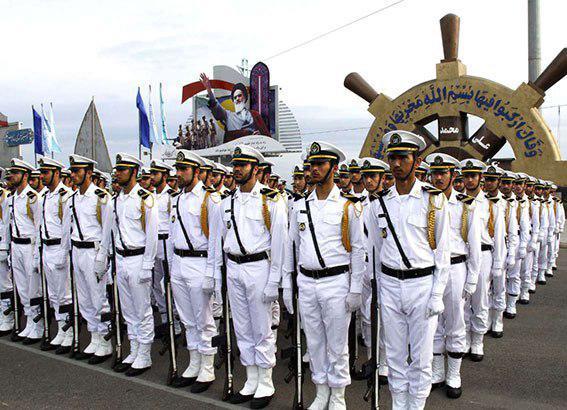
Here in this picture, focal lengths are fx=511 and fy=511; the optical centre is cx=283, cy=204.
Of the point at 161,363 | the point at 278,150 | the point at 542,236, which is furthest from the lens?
the point at 278,150

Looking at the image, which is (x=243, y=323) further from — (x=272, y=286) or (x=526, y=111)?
(x=526, y=111)

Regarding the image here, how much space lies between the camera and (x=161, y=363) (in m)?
6.36

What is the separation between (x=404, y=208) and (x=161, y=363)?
3.82 meters

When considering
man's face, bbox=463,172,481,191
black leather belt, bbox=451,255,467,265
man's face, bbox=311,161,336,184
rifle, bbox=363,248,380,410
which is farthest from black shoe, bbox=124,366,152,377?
man's face, bbox=463,172,481,191

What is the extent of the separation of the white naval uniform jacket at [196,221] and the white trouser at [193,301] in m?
0.15

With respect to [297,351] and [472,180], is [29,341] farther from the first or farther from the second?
[472,180]

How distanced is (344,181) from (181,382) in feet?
14.2

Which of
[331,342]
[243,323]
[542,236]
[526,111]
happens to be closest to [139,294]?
[243,323]

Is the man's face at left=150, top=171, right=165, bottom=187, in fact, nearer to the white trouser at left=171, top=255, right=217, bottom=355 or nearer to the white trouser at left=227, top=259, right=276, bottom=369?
the white trouser at left=171, top=255, right=217, bottom=355

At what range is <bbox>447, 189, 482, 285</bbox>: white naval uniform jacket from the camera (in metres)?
5.25

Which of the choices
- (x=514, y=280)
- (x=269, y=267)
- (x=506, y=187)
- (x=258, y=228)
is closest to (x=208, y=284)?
(x=269, y=267)

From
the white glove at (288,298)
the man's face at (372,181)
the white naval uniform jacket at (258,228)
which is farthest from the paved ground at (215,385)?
the man's face at (372,181)

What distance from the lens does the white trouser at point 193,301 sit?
5.51 meters

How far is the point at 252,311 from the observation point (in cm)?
507
